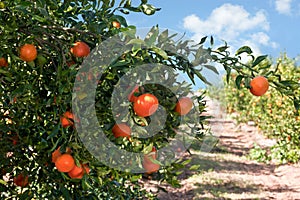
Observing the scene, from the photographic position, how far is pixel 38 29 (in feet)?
4.94

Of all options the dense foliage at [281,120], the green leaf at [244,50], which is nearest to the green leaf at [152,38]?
the green leaf at [244,50]

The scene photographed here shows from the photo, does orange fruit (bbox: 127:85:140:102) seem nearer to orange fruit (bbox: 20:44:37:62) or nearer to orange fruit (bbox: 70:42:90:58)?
orange fruit (bbox: 70:42:90:58)

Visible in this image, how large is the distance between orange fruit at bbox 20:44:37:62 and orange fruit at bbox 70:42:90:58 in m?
0.14

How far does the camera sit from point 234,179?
7.77 m

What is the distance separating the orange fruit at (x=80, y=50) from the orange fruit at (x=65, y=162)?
309 mm

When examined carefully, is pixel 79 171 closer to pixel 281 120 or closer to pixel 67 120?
pixel 67 120

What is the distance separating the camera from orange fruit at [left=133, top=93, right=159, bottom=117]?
1256 millimetres

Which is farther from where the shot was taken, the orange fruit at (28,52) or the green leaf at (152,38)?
the orange fruit at (28,52)

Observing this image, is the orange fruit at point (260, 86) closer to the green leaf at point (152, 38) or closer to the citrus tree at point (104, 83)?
the citrus tree at point (104, 83)

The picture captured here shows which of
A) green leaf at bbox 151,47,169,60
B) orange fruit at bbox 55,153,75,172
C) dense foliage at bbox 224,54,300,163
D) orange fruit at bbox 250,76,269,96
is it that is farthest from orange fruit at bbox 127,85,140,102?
dense foliage at bbox 224,54,300,163

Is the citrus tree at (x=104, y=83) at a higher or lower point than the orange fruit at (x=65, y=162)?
higher

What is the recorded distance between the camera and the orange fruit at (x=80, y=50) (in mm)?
1411

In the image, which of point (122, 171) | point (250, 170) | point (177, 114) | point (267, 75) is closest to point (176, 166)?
point (122, 171)

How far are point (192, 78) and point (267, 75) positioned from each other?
0.98 feet
